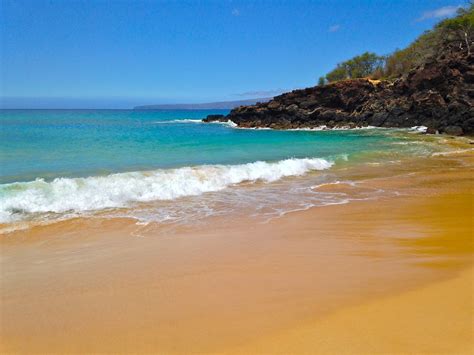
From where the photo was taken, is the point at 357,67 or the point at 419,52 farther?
the point at 357,67

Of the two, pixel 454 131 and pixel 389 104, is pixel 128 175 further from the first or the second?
pixel 389 104

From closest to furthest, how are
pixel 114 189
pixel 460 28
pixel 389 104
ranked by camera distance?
1. pixel 114 189
2. pixel 389 104
3. pixel 460 28

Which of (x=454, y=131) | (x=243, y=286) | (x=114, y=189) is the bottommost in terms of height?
(x=243, y=286)

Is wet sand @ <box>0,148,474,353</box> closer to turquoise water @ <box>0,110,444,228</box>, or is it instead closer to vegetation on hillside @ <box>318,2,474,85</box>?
turquoise water @ <box>0,110,444,228</box>

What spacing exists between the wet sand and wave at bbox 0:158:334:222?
4.90 feet

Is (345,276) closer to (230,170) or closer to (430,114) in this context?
(230,170)

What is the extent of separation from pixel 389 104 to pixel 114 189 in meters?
39.5

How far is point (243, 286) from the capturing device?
170 inches

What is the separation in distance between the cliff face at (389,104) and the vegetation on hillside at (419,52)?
4541 mm

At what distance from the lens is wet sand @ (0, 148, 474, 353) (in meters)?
3.25

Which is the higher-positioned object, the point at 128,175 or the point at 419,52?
the point at 419,52

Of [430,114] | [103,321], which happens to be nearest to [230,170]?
[103,321]

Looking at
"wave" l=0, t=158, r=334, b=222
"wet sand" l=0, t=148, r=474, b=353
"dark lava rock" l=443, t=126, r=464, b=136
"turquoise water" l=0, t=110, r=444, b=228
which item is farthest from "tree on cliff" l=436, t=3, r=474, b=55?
"wet sand" l=0, t=148, r=474, b=353

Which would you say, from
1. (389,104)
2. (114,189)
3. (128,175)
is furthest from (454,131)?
(114,189)
